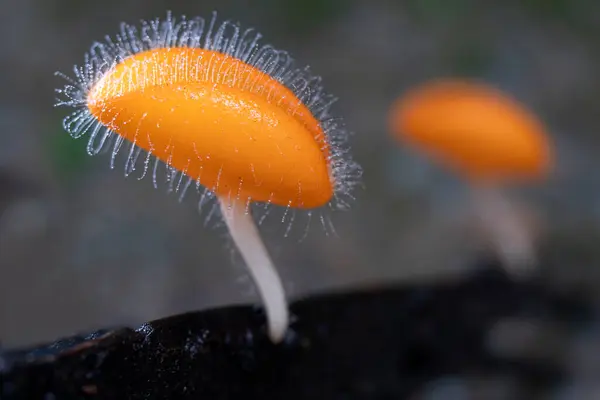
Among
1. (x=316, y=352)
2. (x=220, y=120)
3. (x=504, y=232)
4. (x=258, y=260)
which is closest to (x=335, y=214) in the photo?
(x=504, y=232)

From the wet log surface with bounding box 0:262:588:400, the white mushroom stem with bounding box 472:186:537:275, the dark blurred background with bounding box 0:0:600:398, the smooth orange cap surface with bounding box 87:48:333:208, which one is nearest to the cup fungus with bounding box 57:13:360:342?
the smooth orange cap surface with bounding box 87:48:333:208

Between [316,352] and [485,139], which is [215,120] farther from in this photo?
[485,139]

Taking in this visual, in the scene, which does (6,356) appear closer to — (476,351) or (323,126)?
(323,126)

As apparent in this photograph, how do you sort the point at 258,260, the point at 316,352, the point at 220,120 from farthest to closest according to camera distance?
the point at 316,352 → the point at 258,260 → the point at 220,120

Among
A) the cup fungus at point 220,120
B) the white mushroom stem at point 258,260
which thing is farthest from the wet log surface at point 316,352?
the cup fungus at point 220,120

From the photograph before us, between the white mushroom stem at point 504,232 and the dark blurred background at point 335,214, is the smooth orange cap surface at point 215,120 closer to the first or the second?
the dark blurred background at point 335,214

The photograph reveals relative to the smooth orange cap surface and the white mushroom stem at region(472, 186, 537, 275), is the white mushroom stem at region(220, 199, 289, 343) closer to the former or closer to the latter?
the smooth orange cap surface
